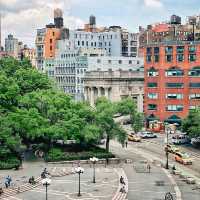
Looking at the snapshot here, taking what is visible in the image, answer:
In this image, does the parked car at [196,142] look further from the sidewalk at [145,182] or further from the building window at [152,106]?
the building window at [152,106]

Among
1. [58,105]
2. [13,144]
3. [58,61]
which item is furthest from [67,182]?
[58,61]

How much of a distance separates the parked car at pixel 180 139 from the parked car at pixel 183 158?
1573cm

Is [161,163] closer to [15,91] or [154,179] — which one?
[154,179]

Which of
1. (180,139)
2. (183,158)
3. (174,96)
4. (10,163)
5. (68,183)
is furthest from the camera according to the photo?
(174,96)

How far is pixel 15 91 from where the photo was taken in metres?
97.8

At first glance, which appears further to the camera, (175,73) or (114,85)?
(114,85)

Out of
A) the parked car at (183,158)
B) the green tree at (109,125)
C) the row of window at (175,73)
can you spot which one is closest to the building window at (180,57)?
the row of window at (175,73)

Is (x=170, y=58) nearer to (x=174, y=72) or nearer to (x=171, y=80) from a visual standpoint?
(x=174, y=72)

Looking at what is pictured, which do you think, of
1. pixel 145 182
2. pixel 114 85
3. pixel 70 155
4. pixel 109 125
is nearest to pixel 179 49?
pixel 114 85

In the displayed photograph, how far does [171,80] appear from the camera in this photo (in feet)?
445

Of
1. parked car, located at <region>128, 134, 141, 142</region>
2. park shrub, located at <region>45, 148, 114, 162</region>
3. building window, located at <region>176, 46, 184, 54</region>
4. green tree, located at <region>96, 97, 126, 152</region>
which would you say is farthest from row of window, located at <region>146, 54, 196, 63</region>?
park shrub, located at <region>45, 148, 114, 162</region>

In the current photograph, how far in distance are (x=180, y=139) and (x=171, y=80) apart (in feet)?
75.7

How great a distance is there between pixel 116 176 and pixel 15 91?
1027 inches

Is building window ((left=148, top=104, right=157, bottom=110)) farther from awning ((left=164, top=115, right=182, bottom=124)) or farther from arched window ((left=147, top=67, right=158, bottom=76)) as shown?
arched window ((left=147, top=67, right=158, bottom=76))
